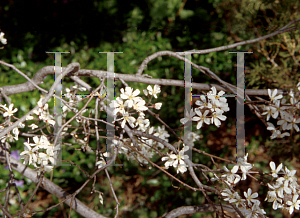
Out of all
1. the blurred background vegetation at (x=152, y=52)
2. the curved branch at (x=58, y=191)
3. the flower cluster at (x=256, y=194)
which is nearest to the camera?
the flower cluster at (x=256, y=194)

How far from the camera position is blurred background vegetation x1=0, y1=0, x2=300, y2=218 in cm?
Result: 203

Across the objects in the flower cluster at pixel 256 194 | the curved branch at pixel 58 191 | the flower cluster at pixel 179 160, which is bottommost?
the curved branch at pixel 58 191

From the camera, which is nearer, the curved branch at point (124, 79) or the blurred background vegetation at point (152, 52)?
the curved branch at point (124, 79)

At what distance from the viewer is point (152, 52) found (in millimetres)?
2426

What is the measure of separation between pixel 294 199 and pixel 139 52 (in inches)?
77.1

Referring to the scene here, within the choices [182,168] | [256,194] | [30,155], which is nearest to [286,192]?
[256,194]

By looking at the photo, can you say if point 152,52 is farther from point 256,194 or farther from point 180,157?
point 256,194

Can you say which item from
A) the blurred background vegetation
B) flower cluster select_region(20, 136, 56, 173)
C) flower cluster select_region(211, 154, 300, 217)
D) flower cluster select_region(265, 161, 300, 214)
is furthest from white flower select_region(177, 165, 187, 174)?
the blurred background vegetation

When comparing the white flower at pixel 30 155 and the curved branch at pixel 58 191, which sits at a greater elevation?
the white flower at pixel 30 155

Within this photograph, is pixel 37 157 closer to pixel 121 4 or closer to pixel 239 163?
pixel 239 163

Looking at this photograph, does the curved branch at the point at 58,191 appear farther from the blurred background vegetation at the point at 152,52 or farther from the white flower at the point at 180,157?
the blurred background vegetation at the point at 152,52

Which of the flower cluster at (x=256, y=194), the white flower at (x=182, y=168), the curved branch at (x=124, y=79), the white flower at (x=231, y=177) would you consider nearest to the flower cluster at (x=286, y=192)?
the flower cluster at (x=256, y=194)

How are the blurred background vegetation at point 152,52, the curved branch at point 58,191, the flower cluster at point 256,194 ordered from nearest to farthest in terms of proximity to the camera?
the flower cluster at point 256,194 < the curved branch at point 58,191 < the blurred background vegetation at point 152,52

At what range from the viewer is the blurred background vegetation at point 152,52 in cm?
203
